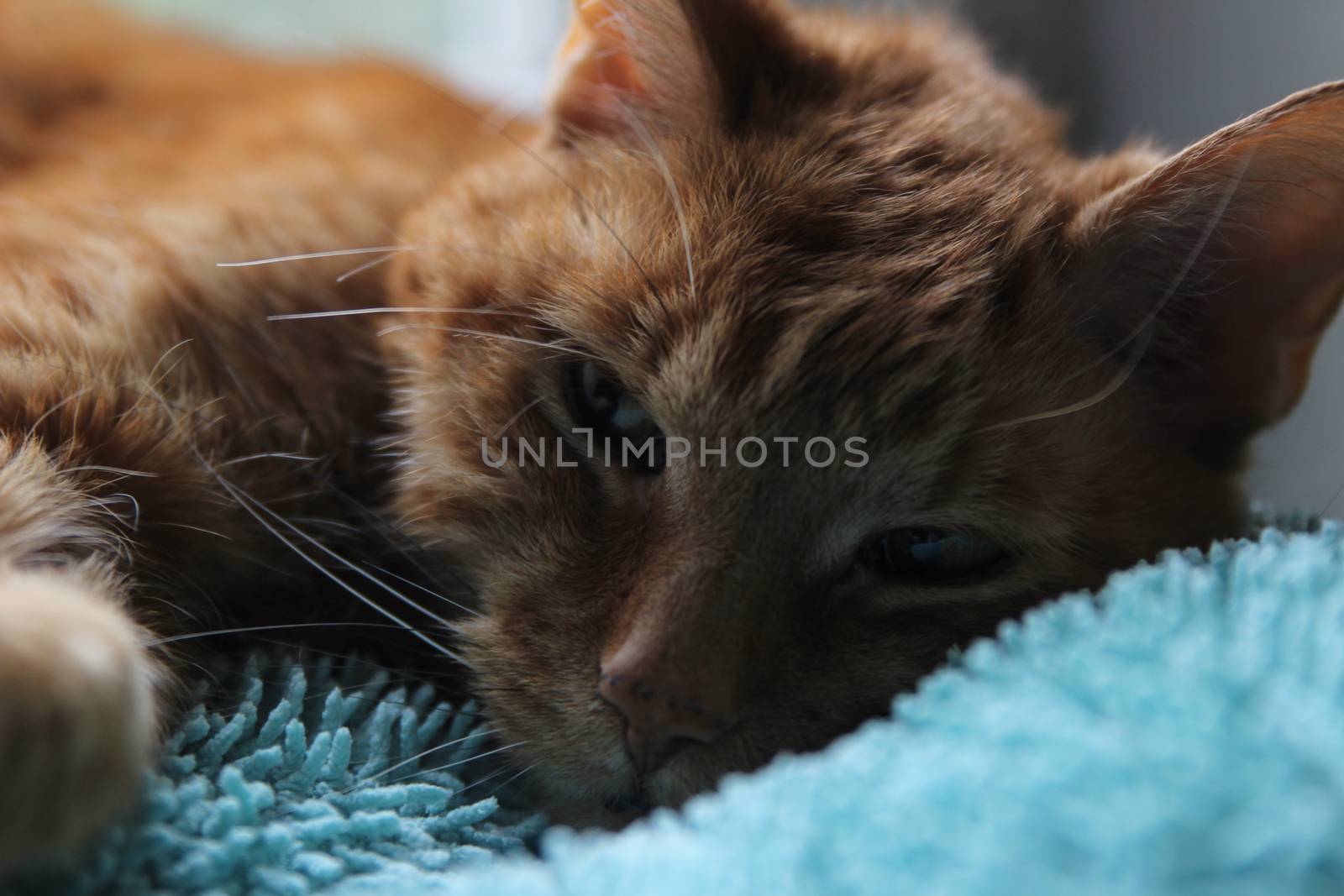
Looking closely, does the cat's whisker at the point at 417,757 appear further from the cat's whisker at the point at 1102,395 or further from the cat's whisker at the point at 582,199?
the cat's whisker at the point at 1102,395

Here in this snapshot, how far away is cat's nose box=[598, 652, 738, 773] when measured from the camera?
3.10 feet

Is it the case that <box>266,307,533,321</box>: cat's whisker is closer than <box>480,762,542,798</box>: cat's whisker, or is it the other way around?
<box>480,762,542,798</box>: cat's whisker

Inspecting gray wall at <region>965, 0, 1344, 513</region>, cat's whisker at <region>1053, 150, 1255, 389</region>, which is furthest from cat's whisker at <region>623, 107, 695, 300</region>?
gray wall at <region>965, 0, 1344, 513</region>

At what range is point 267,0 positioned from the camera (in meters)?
2.64

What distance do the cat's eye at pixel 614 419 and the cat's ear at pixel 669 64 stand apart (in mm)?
308

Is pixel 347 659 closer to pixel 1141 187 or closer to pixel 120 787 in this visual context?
pixel 120 787

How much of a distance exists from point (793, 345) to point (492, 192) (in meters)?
0.49

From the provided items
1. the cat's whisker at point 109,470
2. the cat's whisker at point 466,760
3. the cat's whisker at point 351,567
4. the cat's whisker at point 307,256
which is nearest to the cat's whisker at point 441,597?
the cat's whisker at point 351,567

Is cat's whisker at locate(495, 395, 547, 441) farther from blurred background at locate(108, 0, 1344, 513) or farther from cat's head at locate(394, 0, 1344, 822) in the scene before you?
blurred background at locate(108, 0, 1344, 513)

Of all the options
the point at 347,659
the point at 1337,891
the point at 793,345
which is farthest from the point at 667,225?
the point at 1337,891

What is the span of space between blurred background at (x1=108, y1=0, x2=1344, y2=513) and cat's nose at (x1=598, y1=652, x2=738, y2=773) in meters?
0.84

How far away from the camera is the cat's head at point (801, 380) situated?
101 cm

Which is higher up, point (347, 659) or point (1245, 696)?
point (1245, 696)

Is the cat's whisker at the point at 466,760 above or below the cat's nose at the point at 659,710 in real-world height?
below
